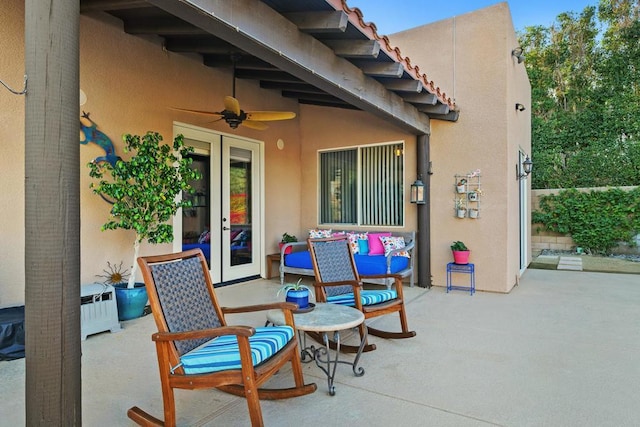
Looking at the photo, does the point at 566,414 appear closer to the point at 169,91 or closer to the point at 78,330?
the point at 78,330

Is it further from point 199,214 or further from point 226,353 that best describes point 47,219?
point 199,214

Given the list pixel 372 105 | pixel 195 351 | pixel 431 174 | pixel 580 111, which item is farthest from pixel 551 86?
pixel 195 351

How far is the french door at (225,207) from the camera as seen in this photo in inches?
221

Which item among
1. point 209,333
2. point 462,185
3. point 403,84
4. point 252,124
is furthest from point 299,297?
point 462,185

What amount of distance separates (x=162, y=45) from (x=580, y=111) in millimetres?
12390

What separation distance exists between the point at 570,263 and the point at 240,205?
6828mm

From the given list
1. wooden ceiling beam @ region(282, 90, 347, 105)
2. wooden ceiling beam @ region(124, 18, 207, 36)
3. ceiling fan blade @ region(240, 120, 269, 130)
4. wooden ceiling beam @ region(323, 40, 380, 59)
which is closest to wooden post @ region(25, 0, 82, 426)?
wooden ceiling beam @ region(323, 40, 380, 59)

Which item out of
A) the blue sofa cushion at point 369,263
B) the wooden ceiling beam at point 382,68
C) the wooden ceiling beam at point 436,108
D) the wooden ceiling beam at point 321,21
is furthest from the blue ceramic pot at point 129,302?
the wooden ceiling beam at point 436,108

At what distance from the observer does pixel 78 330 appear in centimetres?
161

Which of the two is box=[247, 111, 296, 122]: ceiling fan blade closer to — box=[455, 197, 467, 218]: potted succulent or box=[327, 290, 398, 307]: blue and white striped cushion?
box=[327, 290, 398, 307]: blue and white striped cushion

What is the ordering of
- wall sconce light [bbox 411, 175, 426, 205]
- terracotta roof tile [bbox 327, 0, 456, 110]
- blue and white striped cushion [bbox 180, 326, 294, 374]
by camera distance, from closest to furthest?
blue and white striped cushion [bbox 180, 326, 294, 374], terracotta roof tile [bbox 327, 0, 456, 110], wall sconce light [bbox 411, 175, 426, 205]

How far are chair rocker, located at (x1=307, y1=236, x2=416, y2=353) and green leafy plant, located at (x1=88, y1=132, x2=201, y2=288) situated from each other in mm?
1738

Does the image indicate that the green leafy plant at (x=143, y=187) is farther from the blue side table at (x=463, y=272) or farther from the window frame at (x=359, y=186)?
the blue side table at (x=463, y=272)

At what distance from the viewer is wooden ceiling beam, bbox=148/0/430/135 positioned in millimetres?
2375
